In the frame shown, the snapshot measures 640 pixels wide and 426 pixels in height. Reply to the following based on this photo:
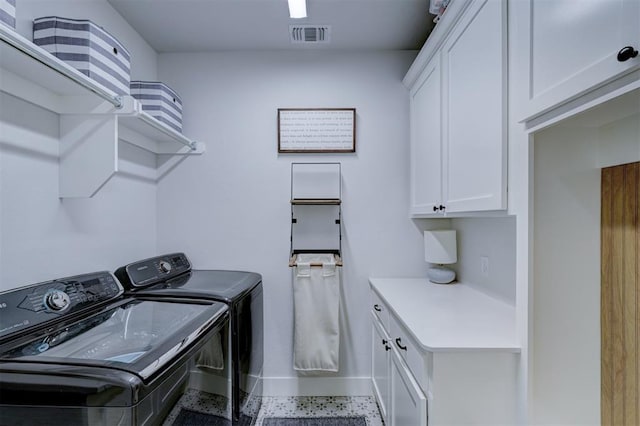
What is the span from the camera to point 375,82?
2.27 meters

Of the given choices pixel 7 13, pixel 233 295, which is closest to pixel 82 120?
pixel 7 13

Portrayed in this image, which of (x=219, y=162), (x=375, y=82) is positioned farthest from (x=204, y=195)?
(x=375, y=82)

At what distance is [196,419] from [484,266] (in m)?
1.61

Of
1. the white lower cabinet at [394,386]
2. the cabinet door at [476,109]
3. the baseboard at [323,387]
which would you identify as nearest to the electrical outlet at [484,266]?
the cabinet door at [476,109]

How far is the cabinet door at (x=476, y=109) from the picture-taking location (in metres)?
1.15

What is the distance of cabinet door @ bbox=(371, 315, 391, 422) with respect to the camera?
1719 millimetres

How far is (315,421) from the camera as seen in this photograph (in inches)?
78.4

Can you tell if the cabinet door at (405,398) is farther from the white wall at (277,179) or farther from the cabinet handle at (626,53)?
the cabinet handle at (626,53)

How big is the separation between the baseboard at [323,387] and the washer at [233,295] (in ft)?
0.66

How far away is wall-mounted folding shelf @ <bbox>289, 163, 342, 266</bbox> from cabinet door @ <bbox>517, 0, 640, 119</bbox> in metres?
1.42

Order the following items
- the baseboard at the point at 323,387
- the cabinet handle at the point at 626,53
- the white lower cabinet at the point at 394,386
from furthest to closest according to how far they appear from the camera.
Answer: the baseboard at the point at 323,387 < the white lower cabinet at the point at 394,386 < the cabinet handle at the point at 626,53

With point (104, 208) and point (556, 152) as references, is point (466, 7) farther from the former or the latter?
point (104, 208)

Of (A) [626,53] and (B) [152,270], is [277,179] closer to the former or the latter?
(B) [152,270]

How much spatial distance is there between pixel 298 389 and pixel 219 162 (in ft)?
5.76
